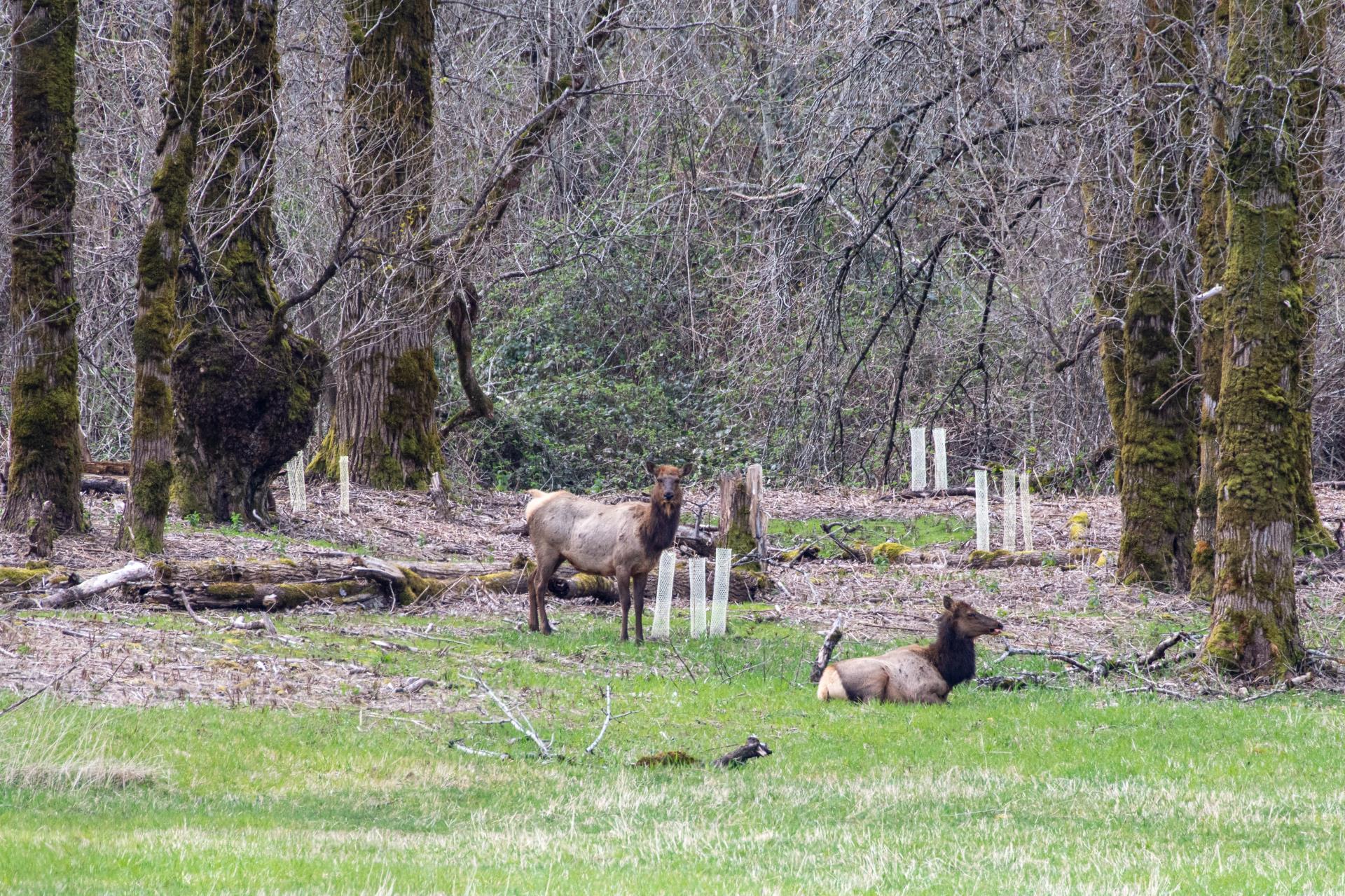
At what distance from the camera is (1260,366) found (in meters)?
13.5

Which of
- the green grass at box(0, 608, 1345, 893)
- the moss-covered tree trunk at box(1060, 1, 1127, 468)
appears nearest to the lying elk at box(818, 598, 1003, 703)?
the green grass at box(0, 608, 1345, 893)

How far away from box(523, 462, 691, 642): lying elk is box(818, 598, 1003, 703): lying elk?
3.52 metres

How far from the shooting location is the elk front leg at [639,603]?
15414mm

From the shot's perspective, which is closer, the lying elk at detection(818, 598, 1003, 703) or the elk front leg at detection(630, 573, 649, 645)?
the lying elk at detection(818, 598, 1003, 703)

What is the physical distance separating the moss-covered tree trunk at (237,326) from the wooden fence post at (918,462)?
10.6 metres

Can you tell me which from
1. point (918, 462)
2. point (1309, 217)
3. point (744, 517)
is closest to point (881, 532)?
point (918, 462)

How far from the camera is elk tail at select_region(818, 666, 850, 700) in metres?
12.4

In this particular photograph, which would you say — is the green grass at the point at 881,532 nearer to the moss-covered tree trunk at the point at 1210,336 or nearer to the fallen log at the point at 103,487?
the moss-covered tree trunk at the point at 1210,336

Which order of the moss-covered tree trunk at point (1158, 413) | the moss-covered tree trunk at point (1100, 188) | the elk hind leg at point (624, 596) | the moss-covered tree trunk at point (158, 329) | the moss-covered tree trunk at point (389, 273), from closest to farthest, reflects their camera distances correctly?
the elk hind leg at point (624, 596) → the moss-covered tree trunk at point (158, 329) → the moss-covered tree trunk at point (1100, 188) → the moss-covered tree trunk at point (1158, 413) → the moss-covered tree trunk at point (389, 273)

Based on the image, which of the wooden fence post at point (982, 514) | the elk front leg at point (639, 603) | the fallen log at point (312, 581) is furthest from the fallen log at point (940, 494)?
the elk front leg at point (639, 603)

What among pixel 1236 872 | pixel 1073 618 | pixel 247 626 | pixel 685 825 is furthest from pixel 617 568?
pixel 1236 872

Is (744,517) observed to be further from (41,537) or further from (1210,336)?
(41,537)

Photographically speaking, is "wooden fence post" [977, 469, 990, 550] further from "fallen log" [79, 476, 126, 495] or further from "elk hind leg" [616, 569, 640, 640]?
"fallen log" [79, 476, 126, 495]

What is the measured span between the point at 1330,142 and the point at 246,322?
1481cm
